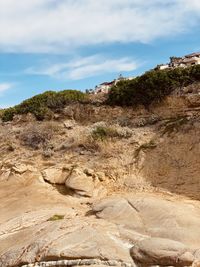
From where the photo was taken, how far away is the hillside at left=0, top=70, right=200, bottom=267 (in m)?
10.7

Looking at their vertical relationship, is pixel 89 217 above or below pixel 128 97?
below

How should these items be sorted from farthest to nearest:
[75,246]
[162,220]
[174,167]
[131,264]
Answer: [174,167]
[162,220]
[75,246]
[131,264]

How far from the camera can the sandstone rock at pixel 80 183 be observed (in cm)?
1534

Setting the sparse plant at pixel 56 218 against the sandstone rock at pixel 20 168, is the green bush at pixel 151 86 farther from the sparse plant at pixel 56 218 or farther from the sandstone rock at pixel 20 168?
the sparse plant at pixel 56 218

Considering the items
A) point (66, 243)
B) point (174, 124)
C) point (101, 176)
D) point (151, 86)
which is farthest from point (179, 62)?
point (66, 243)

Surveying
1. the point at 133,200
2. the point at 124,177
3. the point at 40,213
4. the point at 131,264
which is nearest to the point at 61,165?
the point at 124,177

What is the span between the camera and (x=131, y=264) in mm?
10078

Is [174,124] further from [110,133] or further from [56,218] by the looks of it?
[56,218]

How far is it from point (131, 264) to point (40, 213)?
433 centimetres

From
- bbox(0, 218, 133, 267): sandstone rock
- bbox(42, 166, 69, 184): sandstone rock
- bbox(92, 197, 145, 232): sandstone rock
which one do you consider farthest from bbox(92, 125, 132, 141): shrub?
bbox(0, 218, 133, 267): sandstone rock

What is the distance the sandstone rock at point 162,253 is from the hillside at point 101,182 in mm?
20

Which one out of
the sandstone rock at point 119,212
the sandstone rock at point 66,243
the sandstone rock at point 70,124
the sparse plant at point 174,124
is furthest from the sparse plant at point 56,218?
the sandstone rock at point 70,124

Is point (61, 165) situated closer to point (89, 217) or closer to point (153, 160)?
point (153, 160)

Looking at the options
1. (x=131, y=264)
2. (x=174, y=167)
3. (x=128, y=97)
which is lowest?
(x=131, y=264)
